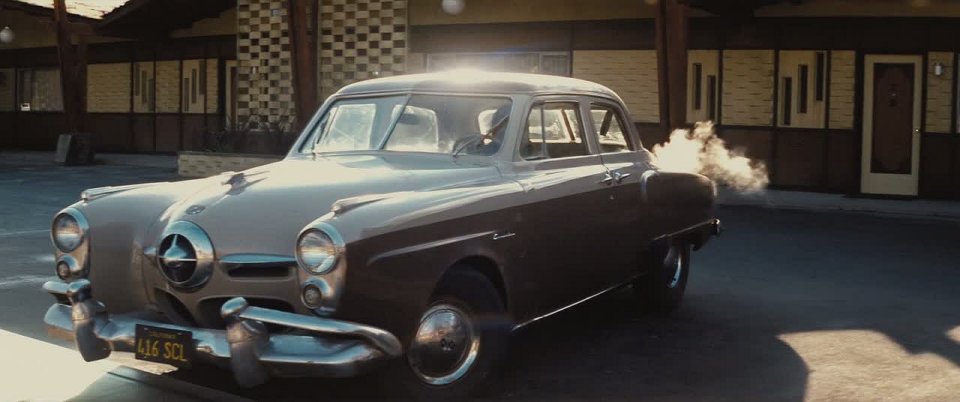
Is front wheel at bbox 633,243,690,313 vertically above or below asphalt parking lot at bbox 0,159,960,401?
above

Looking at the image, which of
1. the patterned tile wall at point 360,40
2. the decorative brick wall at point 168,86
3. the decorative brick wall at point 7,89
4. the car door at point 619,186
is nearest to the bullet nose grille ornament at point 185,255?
the car door at point 619,186

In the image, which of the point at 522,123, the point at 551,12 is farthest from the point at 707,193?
the point at 551,12

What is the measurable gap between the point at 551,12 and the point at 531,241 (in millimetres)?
17012

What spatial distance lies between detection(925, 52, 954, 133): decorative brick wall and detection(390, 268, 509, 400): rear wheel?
593 inches

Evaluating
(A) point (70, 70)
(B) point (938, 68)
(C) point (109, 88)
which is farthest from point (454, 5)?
(C) point (109, 88)

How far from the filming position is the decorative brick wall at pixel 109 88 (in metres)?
31.6

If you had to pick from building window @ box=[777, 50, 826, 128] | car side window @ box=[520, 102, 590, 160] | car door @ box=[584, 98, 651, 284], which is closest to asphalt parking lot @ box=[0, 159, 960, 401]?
car door @ box=[584, 98, 651, 284]

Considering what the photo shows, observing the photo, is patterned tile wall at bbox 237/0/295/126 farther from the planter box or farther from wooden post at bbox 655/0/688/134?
wooden post at bbox 655/0/688/134

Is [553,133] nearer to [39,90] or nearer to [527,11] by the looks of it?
[527,11]

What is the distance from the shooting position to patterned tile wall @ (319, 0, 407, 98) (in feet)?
80.8

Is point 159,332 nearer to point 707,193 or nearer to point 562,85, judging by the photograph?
point 562,85

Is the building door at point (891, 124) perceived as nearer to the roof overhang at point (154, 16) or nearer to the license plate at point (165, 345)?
the roof overhang at point (154, 16)

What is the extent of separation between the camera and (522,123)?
6.52 m

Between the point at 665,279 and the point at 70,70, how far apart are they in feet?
71.4
